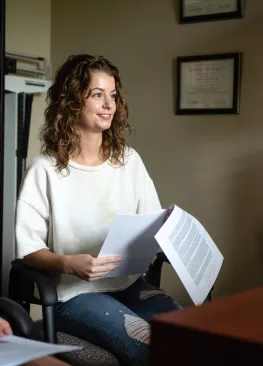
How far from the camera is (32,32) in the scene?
2867mm

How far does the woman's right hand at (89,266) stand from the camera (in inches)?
56.7

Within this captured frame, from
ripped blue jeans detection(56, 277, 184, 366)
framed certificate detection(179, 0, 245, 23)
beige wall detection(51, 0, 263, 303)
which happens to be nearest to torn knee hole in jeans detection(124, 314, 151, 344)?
ripped blue jeans detection(56, 277, 184, 366)

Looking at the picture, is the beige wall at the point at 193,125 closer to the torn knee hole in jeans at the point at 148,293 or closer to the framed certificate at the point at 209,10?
the framed certificate at the point at 209,10

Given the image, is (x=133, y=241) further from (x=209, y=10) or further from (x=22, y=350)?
(x=209, y=10)

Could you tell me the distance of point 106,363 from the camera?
1366 mm

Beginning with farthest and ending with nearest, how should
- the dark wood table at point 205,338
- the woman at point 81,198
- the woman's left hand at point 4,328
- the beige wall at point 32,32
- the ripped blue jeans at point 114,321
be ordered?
the beige wall at point 32,32 < the woman at point 81,198 < the ripped blue jeans at point 114,321 < the woman's left hand at point 4,328 < the dark wood table at point 205,338

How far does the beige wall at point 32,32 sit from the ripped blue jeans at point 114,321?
1.48m

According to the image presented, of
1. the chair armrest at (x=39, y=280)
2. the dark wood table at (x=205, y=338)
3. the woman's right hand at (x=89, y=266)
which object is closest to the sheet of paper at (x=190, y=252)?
the woman's right hand at (x=89, y=266)

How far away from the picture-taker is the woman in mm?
1510

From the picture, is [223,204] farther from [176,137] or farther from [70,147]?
[70,147]

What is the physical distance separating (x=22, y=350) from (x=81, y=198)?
637 millimetres

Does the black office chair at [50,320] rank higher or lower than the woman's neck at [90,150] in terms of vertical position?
lower

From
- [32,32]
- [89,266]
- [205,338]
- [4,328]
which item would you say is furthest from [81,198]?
[32,32]

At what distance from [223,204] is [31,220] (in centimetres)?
108
